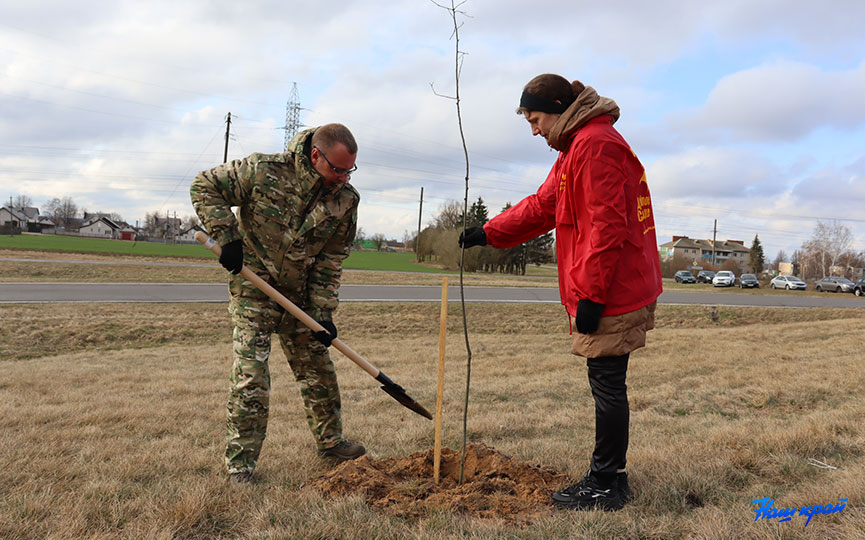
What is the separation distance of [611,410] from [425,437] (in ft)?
5.82

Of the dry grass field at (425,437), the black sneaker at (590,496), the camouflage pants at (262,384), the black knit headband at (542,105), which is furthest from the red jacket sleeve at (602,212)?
the camouflage pants at (262,384)

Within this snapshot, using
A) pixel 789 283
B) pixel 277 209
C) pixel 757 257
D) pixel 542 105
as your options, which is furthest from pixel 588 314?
pixel 757 257

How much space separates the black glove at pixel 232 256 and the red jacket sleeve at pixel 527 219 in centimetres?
151

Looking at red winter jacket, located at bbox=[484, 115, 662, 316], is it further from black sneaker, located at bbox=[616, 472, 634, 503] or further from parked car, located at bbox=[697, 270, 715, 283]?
parked car, located at bbox=[697, 270, 715, 283]

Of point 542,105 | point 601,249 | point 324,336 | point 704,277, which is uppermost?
point 542,105

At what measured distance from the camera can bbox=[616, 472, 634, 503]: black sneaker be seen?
9.63 ft

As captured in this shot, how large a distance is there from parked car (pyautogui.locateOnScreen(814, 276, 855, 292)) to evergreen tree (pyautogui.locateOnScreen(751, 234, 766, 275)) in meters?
51.2

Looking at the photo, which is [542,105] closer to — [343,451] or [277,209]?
[277,209]

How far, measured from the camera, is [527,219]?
11.3 feet

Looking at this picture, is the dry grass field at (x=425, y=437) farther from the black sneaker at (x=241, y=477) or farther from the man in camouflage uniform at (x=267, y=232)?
the man in camouflage uniform at (x=267, y=232)

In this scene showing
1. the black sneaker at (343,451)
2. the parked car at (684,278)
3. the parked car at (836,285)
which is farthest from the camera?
the parked car at (684,278)

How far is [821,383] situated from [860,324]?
30.6 feet

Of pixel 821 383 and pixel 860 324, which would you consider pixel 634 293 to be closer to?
pixel 821 383

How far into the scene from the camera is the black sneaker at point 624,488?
294 centimetres
